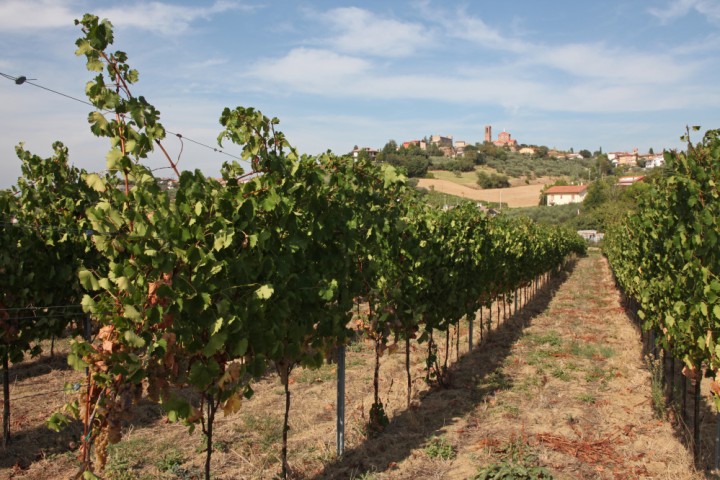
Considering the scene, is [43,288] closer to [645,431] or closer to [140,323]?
[140,323]

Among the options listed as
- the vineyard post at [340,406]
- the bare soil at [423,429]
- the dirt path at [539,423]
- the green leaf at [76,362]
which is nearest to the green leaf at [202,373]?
the green leaf at [76,362]

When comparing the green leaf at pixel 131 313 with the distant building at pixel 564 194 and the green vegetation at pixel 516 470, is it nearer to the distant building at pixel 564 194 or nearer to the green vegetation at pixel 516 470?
the green vegetation at pixel 516 470

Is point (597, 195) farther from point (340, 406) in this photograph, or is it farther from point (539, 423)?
point (340, 406)

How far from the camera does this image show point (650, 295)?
780 centimetres

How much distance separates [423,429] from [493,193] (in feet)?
282

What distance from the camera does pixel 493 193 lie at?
90062mm

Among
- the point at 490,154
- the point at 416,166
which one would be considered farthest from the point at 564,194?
the point at 490,154

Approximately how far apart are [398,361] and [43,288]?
6558mm

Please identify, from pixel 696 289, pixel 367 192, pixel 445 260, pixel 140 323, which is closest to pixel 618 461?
pixel 696 289

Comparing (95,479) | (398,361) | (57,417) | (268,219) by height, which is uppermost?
(268,219)

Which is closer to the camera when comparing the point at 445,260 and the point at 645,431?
the point at 645,431

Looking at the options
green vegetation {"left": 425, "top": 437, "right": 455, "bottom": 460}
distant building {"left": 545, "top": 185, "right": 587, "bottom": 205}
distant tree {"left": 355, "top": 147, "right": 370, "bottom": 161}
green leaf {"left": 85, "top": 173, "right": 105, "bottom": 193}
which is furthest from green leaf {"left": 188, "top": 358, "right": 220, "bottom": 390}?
distant building {"left": 545, "top": 185, "right": 587, "bottom": 205}

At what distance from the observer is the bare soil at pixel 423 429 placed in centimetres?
604

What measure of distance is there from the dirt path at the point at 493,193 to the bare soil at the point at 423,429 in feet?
227
